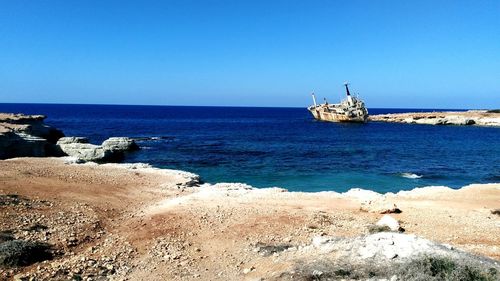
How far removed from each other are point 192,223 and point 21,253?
713 cm

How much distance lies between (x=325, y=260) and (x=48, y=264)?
919 centimetres

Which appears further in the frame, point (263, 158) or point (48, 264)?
point (263, 158)

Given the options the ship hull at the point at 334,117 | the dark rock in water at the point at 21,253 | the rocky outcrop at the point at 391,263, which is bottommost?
the dark rock in water at the point at 21,253

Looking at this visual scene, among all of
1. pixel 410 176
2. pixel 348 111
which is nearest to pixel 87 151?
pixel 410 176

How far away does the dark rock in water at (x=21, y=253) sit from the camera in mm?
12764

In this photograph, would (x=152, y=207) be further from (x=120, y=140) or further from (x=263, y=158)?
(x=120, y=140)

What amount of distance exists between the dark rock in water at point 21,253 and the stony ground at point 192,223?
213 mm

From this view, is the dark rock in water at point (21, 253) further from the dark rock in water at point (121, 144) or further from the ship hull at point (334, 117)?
the ship hull at point (334, 117)

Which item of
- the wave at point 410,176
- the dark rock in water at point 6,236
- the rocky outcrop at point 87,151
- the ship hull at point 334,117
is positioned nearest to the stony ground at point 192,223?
the dark rock in water at point 6,236

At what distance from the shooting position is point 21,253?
1303 centimetres

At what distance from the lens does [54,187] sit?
23.6 m

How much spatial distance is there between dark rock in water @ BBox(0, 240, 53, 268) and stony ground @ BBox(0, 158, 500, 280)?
0.21 m

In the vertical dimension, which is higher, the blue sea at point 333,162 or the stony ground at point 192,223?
the stony ground at point 192,223

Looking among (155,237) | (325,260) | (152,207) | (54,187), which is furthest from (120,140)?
(325,260)
